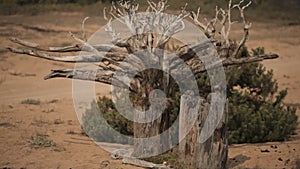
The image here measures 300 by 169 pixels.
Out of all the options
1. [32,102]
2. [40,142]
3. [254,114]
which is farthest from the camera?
[32,102]

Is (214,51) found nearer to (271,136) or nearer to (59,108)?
(271,136)

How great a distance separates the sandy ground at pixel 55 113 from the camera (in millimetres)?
7184

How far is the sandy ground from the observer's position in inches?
283

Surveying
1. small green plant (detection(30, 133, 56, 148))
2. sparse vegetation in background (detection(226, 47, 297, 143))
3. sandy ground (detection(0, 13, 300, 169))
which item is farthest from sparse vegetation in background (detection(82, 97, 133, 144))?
sparse vegetation in background (detection(226, 47, 297, 143))

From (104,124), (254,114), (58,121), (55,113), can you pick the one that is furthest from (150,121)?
(55,113)

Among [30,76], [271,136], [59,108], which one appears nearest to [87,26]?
[30,76]

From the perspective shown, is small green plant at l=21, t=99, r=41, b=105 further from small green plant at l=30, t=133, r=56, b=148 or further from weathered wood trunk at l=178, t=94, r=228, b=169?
weathered wood trunk at l=178, t=94, r=228, b=169

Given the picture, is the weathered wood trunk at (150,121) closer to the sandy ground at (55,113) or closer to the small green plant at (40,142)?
the sandy ground at (55,113)

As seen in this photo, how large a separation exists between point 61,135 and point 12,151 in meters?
1.25

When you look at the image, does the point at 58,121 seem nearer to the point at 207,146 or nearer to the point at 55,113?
the point at 55,113

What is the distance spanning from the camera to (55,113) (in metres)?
10.7

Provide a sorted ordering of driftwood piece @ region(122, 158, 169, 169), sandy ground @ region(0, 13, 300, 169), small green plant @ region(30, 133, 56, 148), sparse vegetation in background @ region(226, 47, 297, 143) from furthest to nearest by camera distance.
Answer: sparse vegetation in background @ region(226, 47, 297, 143) < small green plant @ region(30, 133, 56, 148) < sandy ground @ region(0, 13, 300, 169) < driftwood piece @ region(122, 158, 169, 169)

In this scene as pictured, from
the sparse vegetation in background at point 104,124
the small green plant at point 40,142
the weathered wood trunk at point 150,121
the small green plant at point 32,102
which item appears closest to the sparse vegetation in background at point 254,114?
the sparse vegetation in background at point 104,124

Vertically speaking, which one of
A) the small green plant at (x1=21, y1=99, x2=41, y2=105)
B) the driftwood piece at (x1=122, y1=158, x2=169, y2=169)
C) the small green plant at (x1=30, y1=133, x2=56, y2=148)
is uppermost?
the small green plant at (x1=21, y1=99, x2=41, y2=105)
